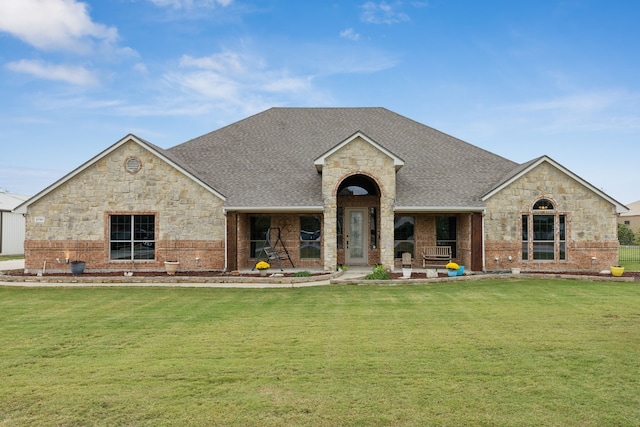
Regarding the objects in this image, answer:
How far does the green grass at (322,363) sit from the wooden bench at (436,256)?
693cm

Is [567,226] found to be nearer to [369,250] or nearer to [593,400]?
[369,250]

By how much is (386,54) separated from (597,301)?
1265 centimetres

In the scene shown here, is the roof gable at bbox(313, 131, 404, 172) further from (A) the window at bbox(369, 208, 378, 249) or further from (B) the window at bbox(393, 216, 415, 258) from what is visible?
(B) the window at bbox(393, 216, 415, 258)

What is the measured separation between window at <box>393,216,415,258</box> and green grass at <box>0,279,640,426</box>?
7.94m

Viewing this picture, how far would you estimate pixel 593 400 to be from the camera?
15.5 feet

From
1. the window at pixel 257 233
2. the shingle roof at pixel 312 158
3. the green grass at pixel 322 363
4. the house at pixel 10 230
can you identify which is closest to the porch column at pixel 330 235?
the shingle roof at pixel 312 158

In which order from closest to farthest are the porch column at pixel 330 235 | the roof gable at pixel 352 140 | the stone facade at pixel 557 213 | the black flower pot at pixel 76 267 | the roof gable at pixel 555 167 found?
the black flower pot at pixel 76 267, the roof gable at pixel 352 140, the porch column at pixel 330 235, the roof gable at pixel 555 167, the stone facade at pixel 557 213

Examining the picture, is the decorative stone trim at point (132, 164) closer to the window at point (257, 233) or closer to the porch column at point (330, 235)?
the window at point (257, 233)

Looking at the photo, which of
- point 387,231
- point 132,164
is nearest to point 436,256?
point 387,231

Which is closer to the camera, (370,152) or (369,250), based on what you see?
(370,152)

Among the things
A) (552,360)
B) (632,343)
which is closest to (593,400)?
(552,360)

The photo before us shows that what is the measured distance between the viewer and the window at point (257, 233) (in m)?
19.0

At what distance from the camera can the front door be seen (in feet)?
Result: 63.5

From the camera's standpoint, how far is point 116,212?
1720 cm
